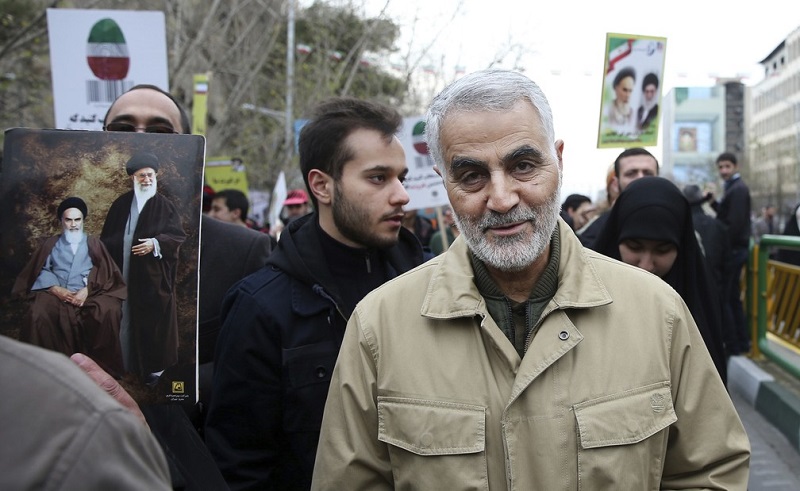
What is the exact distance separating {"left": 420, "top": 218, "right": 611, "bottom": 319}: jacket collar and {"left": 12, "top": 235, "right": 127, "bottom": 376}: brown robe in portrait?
2.47 ft

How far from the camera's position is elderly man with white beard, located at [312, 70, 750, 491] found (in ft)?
6.62

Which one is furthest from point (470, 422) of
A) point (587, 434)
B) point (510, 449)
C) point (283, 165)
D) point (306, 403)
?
point (283, 165)

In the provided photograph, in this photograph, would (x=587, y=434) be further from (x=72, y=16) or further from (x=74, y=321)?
(x=72, y=16)

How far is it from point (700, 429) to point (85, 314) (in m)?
1.50

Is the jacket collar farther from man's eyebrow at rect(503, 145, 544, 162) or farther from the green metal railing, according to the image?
the green metal railing

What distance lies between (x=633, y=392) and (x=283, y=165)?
48.1 ft

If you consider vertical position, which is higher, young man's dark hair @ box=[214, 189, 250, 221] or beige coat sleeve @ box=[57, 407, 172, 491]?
young man's dark hair @ box=[214, 189, 250, 221]

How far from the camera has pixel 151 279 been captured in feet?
6.97

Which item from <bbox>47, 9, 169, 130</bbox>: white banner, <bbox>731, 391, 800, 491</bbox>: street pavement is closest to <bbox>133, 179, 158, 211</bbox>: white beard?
<bbox>47, 9, 169, 130</bbox>: white banner

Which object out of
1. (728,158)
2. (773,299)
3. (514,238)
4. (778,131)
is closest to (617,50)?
(773,299)

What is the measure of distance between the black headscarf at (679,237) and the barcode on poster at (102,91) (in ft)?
11.7

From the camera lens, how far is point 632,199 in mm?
3826

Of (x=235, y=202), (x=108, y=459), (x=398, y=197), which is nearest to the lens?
(x=108, y=459)

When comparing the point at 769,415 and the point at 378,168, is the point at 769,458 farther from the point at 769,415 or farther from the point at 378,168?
the point at 378,168
